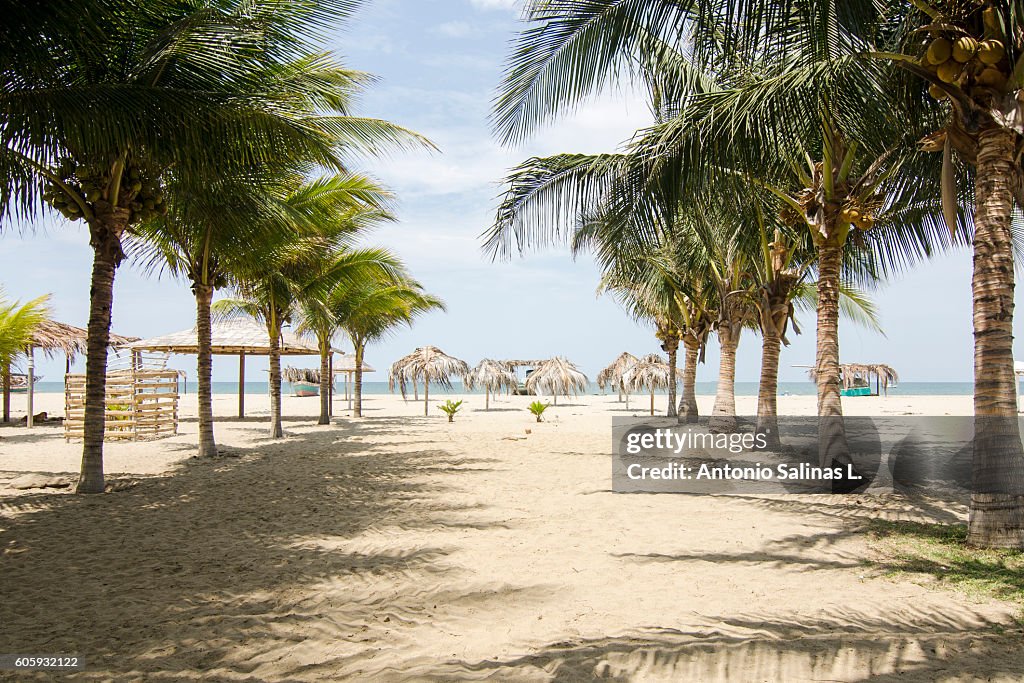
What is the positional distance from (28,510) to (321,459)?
179 inches

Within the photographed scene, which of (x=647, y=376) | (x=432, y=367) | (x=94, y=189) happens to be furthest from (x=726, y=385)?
(x=432, y=367)

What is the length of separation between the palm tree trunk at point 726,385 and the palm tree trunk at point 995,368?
23.7 ft

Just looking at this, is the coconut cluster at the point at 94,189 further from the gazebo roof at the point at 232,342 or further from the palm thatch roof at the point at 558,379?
the palm thatch roof at the point at 558,379

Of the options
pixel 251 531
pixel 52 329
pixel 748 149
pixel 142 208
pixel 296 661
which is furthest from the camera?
pixel 52 329

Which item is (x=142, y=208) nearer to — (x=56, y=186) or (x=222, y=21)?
(x=56, y=186)

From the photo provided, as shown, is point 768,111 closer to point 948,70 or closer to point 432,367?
point 948,70

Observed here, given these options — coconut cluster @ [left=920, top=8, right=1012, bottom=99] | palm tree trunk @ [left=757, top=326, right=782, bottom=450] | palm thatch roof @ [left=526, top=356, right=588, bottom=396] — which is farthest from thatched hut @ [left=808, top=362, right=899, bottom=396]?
coconut cluster @ [left=920, top=8, right=1012, bottom=99]

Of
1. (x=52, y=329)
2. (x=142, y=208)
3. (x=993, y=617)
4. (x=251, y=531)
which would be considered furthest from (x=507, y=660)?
(x=52, y=329)

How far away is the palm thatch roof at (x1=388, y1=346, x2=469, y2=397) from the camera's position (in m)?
29.2

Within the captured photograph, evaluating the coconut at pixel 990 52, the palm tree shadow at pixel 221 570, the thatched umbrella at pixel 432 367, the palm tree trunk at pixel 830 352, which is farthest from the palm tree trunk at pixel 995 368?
the thatched umbrella at pixel 432 367

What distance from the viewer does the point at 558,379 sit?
3102 cm

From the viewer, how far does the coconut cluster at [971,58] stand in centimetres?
455

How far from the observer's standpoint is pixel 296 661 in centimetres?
306

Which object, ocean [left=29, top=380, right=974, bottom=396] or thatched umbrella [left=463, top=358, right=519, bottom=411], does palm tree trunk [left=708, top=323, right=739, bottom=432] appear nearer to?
thatched umbrella [left=463, top=358, right=519, bottom=411]
